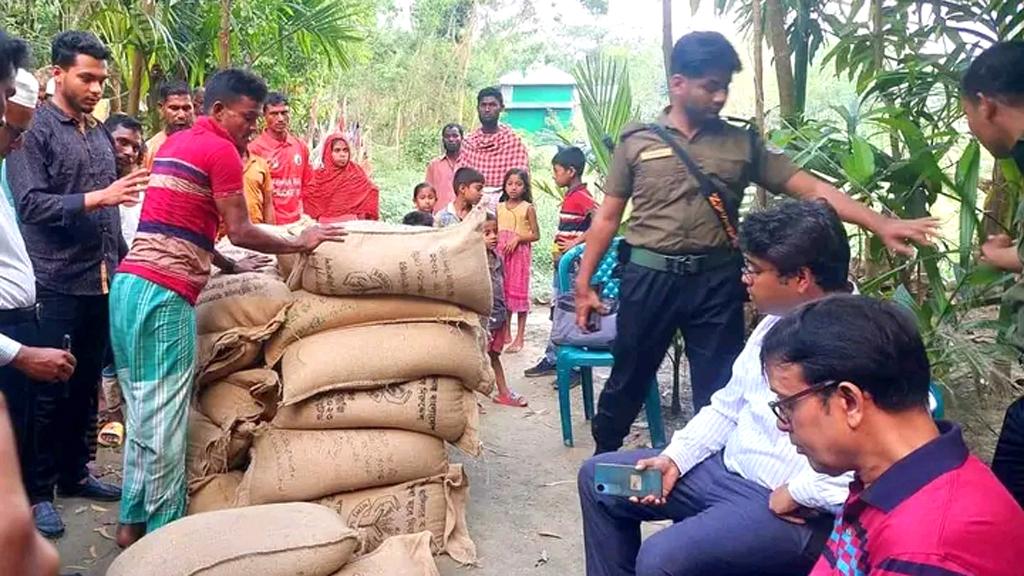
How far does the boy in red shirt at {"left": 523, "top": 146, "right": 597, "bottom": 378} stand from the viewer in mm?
5879

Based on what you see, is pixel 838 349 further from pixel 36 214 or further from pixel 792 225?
pixel 36 214

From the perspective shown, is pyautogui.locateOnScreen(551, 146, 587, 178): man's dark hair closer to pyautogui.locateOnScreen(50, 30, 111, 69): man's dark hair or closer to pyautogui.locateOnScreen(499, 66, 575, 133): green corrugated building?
pyautogui.locateOnScreen(50, 30, 111, 69): man's dark hair

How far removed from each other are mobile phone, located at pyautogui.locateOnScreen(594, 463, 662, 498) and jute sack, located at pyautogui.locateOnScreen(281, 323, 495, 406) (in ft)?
3.44

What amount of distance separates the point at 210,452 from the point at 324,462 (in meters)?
0.44

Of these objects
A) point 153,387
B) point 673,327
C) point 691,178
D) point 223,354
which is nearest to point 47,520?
point 153,387

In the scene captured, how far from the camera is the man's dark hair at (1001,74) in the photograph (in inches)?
97.8

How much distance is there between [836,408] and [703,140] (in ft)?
6.33

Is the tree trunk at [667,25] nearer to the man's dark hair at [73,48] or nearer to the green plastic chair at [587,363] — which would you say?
the green plastic chair at [587,363]

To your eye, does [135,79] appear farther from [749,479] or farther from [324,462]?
[749,479]

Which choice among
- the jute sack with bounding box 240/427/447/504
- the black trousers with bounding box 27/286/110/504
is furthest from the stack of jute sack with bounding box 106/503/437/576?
the black trousers with bounding box 27/286/110/504

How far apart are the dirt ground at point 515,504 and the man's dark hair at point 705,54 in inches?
67.7

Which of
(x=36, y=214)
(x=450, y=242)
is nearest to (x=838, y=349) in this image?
(x=450, y=242)

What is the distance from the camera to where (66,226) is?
331cm

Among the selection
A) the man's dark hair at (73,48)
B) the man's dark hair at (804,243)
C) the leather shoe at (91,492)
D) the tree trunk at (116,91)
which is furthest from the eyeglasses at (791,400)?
the tree trunk at (116,91)
